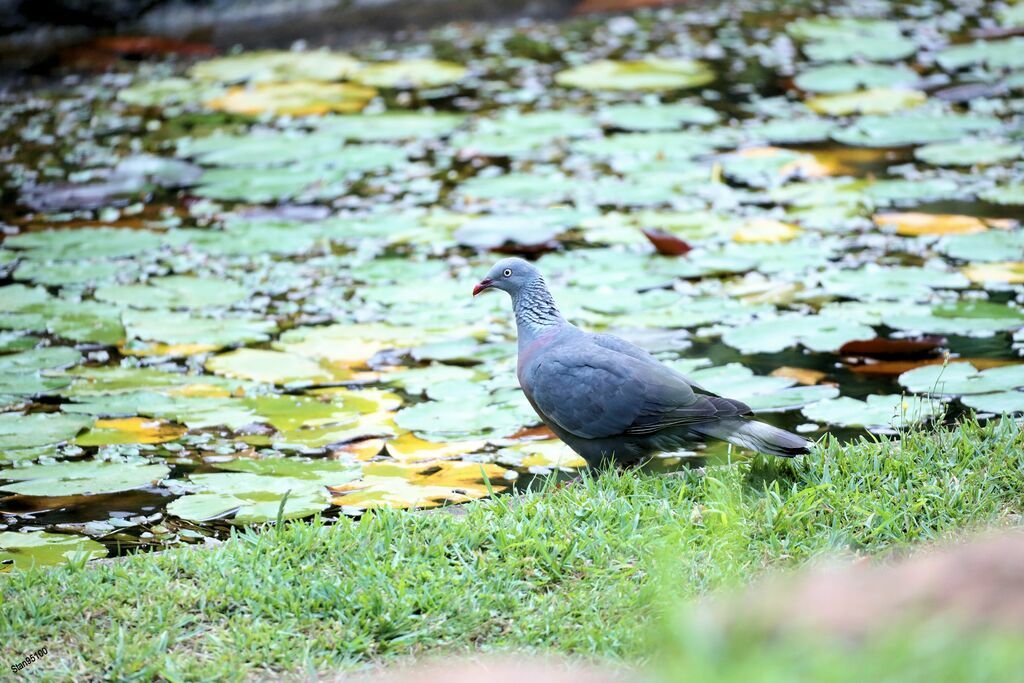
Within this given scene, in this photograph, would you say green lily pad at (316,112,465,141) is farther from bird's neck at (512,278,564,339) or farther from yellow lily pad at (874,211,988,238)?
bird's neck at (512,278,564,339)

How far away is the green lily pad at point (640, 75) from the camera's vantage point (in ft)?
27.1

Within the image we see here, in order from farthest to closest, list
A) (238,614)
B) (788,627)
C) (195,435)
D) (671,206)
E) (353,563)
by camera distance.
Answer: (671,206) < (195,435) < (353,563) < (238,614) < (788,627)

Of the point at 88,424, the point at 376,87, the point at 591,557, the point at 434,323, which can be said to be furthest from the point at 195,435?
Result: the point at 376,87

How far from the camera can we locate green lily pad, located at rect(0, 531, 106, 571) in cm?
363

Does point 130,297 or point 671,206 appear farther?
point 671,206

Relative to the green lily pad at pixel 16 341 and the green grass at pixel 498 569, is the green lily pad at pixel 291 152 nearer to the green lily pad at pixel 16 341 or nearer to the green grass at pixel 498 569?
the green lily pad at pixel 16 341

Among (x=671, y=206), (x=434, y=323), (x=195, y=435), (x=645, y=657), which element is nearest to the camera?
(x=645, y=657)

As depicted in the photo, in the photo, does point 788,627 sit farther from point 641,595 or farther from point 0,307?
point 0,307

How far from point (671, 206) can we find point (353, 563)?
379 centimetres

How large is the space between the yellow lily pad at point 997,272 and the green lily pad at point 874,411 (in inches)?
49.4

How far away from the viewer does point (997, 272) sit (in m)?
5.59

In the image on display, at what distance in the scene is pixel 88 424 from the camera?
458cm

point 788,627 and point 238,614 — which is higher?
point 788,627

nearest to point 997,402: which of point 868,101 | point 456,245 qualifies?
point 456,245
